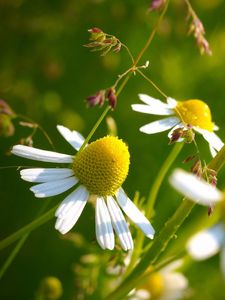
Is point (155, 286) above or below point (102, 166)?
below

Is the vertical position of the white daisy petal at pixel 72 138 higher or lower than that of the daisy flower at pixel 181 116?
lower

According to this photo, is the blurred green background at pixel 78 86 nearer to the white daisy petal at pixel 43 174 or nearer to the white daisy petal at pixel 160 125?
the white daisy petal at pixel 160 125

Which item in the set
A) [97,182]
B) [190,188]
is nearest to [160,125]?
[97,182]

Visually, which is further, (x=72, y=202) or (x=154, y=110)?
(x=154, y=110)

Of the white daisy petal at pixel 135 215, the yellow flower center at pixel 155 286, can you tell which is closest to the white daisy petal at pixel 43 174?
the white daisy petal at pixel 135 215

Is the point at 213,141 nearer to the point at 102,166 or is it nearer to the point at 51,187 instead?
the point at 102,166

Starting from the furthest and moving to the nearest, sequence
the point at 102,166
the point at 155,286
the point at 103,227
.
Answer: the point at 155,286, the point at 102,166, the point at 103,227

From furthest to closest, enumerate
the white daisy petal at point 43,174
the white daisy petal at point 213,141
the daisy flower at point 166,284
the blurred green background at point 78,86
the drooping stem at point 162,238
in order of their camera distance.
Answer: the blurred green background at point 78,86 → the daisy flower at point 166,284 → the white daisy petal at point 213,141 → the white daisy petal at point 43,174 → the drooping stem at point 162,238
